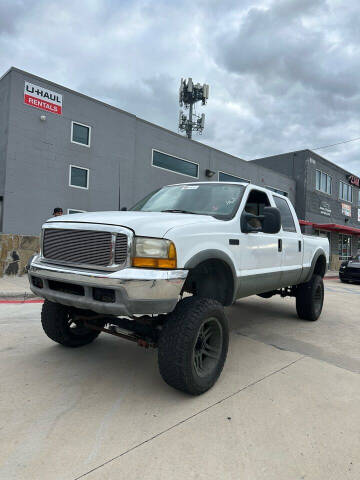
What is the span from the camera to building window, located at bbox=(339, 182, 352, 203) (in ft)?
104

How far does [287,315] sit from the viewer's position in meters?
6.07

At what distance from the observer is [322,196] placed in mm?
28500

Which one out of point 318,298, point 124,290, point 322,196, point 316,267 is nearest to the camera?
point 124,290

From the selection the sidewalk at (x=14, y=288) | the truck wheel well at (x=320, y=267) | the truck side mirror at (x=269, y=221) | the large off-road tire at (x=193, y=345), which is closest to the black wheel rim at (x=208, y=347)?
the large off-road tire at (x=193, y=345)

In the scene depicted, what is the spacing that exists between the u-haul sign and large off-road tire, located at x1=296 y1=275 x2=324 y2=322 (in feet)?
38.7

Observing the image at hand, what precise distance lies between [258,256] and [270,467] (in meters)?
2.18

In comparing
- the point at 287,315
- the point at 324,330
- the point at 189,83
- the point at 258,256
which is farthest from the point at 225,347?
the point at 189,83

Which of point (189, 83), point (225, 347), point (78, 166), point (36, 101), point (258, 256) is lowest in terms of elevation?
point (225, 347)

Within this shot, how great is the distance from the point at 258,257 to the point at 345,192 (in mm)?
32747

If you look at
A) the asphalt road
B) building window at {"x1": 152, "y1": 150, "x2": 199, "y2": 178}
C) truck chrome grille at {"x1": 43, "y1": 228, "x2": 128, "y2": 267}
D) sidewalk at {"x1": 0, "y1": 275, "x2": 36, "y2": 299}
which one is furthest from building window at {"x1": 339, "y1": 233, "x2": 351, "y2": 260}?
truck chrome grille at {"x1": 43, "y1": 228, "x2": 128, "y2": 267}

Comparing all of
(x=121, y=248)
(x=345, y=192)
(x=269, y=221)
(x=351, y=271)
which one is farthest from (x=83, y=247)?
(x=345, y=192)

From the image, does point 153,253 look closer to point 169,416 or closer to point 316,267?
point 169,416

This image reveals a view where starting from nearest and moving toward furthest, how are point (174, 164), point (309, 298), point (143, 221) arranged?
point (143, 221) → point (309, 298) → point (174, 164)

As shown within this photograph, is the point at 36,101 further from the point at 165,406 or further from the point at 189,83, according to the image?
the point at 189,83
